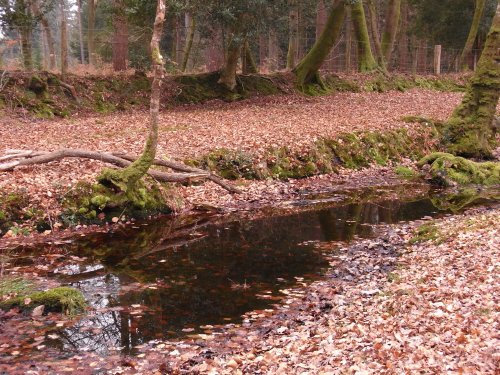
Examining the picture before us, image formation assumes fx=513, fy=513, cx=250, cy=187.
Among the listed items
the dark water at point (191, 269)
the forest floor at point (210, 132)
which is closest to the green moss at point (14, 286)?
the dark water at point (191, 269)

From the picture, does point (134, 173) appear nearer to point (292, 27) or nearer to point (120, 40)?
point (120, 40)

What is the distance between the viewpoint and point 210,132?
1708 centimetres

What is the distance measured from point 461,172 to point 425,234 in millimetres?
6818

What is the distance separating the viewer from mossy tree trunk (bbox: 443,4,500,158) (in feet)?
58.5

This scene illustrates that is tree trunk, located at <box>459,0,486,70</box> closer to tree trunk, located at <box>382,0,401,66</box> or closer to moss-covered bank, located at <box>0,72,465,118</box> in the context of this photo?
tree trunk, located at <box>382,0,401,66</box>

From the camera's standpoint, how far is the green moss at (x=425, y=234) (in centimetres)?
1020

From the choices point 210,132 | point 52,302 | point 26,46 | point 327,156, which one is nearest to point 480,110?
point 327,156

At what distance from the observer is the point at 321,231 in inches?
459

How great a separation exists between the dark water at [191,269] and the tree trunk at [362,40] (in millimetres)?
17885

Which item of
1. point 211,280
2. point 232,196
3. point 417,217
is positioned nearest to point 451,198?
point 417,217

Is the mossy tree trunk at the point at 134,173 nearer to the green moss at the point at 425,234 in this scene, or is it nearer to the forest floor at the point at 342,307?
the forest floor at the point at 342,307

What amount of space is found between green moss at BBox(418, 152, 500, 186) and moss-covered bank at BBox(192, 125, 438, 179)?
82.0 inches

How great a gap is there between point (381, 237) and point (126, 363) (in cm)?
665

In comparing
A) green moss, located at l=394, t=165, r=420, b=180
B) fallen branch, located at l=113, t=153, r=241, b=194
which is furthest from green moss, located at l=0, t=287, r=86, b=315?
green moss, located at l=394, t=165, r=420, b=180
